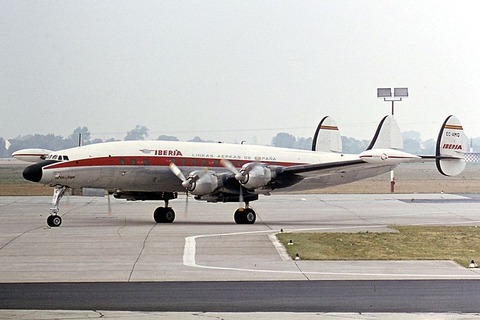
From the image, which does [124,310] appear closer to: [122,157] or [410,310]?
[410,310]

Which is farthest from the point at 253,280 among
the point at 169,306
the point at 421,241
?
the point at 421,241

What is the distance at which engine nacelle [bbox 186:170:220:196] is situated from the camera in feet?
109

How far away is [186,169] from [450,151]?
1239cm

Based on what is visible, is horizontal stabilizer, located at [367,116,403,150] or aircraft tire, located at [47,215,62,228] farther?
horizontal stabilizer, located at [367,116,403,150]

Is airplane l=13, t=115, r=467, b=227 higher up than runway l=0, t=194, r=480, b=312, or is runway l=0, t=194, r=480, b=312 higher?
airplane l=13, t=115, r=467, b=227

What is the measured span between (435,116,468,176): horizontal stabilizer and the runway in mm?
2342

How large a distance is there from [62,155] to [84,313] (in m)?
19.2

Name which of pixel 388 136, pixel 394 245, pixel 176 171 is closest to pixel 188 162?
pixel 176 171

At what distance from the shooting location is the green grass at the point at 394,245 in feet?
80.2


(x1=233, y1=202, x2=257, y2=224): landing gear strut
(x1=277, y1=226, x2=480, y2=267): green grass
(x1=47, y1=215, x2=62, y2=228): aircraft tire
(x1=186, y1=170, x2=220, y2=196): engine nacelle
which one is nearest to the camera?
(x1=277, y1=226, x2=480, y2=267): green grass

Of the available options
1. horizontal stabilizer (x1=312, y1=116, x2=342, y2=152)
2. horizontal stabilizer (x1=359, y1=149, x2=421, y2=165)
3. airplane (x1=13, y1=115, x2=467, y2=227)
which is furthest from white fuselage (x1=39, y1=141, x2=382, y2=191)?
horizontal stabilizer (x1=359, y1=149, x2=421, y2=165)

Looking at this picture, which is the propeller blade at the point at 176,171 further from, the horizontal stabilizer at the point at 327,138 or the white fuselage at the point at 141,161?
the horizontal stabilizer at the point at 327,138

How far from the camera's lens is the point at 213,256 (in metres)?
23.9

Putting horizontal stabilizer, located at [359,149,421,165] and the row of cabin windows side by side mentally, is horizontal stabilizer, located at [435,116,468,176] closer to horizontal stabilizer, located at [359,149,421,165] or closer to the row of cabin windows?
horizontal stabilizer, located at [359,149,421,165]
